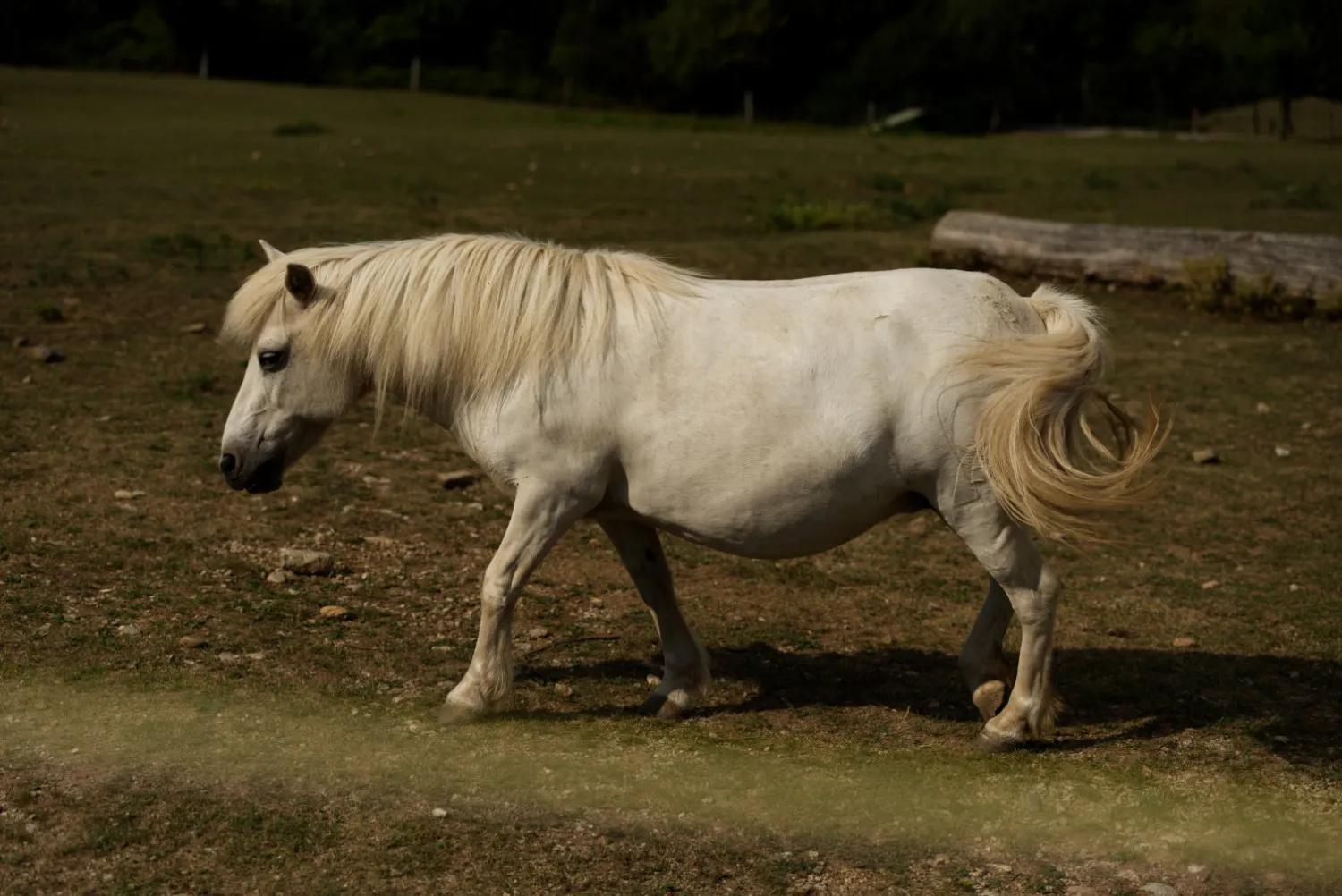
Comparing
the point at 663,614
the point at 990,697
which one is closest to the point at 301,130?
the point at 663,614

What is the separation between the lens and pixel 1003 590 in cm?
538

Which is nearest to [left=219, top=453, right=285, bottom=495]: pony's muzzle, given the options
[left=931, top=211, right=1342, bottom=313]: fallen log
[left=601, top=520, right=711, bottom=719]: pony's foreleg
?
[left=601, top=520, right=711, bottom=719]: pony's foreleg

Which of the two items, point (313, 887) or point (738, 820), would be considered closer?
point (313, 887)

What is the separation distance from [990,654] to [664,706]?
49.8 inches

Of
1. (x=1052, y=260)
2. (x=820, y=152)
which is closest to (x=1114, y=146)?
(x=820, y=152)

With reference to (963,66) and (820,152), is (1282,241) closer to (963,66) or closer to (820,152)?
(820,152)

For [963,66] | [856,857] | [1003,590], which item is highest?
[963,66]

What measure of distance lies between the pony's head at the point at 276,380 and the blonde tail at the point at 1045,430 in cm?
234

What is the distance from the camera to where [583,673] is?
613 centimetres

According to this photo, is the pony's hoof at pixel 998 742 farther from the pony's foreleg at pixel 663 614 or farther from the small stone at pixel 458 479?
the small stone at pixel 458 479

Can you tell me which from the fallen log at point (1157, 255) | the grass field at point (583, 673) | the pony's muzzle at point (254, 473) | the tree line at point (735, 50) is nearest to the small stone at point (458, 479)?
the grass field at point (583, 673)

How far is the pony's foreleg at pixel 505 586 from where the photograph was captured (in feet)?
17.3

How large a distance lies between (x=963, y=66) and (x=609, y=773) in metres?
47.4

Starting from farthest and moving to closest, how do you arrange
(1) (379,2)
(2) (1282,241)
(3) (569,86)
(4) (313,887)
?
1. (1) (379,2)
2. (3) (569,86)
3. (2) (1282,241)
4. (4) (313,887)
